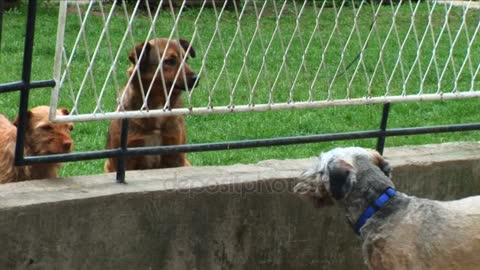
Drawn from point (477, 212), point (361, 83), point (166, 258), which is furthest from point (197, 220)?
point (361, 83)

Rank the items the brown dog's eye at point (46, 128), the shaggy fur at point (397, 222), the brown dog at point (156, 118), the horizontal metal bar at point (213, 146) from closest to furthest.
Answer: the shaggy fur at point (397, 222) < the horizontal metal bar at point (213, 146) < the brown dog's eye at point (46, 128) < the brown dog at point (156, 118)

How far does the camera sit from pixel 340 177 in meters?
5.03

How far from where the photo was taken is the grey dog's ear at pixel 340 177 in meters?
5.02

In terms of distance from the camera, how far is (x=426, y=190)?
6.24 m

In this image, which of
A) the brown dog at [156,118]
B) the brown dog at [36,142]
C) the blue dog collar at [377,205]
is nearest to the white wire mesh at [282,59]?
the brown dog at [156,118]

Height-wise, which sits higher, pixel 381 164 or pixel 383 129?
pixel 381 164

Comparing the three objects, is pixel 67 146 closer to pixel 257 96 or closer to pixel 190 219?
pixel 190 219

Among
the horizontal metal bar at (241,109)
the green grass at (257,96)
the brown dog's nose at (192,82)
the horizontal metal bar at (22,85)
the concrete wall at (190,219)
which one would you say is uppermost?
the horizontal metal bar at (22,85)

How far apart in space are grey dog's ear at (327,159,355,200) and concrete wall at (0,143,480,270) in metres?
0.73

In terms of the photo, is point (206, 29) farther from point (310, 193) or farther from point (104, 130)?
point (310, 193)

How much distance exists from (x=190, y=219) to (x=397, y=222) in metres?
1.15
